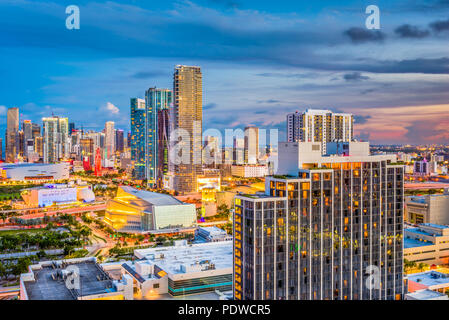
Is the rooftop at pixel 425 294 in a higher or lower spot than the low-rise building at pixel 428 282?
higher

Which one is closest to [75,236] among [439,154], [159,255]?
[159,255]

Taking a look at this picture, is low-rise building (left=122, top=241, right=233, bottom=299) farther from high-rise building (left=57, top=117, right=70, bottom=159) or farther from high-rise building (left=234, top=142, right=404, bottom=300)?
high-rise building (left=57, top=117, right=70, bottom=159)

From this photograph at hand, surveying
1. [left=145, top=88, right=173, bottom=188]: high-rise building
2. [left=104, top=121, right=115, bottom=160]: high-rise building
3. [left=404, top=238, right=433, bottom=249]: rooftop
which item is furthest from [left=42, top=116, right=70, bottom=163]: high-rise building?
[left=404, top=238, right=433, bottom=249]: rooftop

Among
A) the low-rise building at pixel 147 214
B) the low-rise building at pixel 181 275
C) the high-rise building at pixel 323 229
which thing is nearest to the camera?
the high-rise building at pixel 323 229

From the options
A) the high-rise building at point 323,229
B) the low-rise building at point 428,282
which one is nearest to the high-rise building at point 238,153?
the low-rise building at point 428,282

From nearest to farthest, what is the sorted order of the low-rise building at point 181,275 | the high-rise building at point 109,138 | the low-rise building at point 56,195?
the low-rise building at point 181,275 → the low-rise building at point 56,195 → the high-rise building at point 109,138

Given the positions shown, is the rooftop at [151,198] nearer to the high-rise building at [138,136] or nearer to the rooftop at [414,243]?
the rooftop at [414,243]
